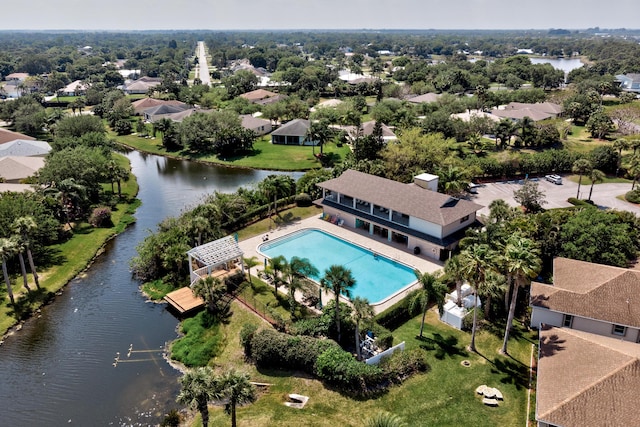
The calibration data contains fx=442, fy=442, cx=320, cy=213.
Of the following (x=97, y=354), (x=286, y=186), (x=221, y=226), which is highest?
(x=286, y=186)

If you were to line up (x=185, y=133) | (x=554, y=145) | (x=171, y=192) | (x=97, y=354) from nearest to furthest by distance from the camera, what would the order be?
1. (x=97, y=354)
2. (x=171, y=192)
3. (x=554, y=145)
4. (x=185, y=133)

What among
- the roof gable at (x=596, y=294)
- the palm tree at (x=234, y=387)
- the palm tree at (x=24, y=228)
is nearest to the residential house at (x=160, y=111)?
the palm tree at (x=24, y=228)

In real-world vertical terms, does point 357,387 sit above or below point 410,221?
below

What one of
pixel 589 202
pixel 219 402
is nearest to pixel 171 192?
pixel 219 402

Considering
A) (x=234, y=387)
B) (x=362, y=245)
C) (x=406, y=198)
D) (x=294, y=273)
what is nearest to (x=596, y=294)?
(x=406, y=198)

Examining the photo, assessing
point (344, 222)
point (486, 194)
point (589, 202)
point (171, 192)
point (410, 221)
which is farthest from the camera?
point (171, 192)

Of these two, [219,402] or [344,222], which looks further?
[344,222]

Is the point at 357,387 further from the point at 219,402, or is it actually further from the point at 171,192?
the point at 171,192

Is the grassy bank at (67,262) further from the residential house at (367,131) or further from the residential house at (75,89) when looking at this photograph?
the residential house at (75,89)
